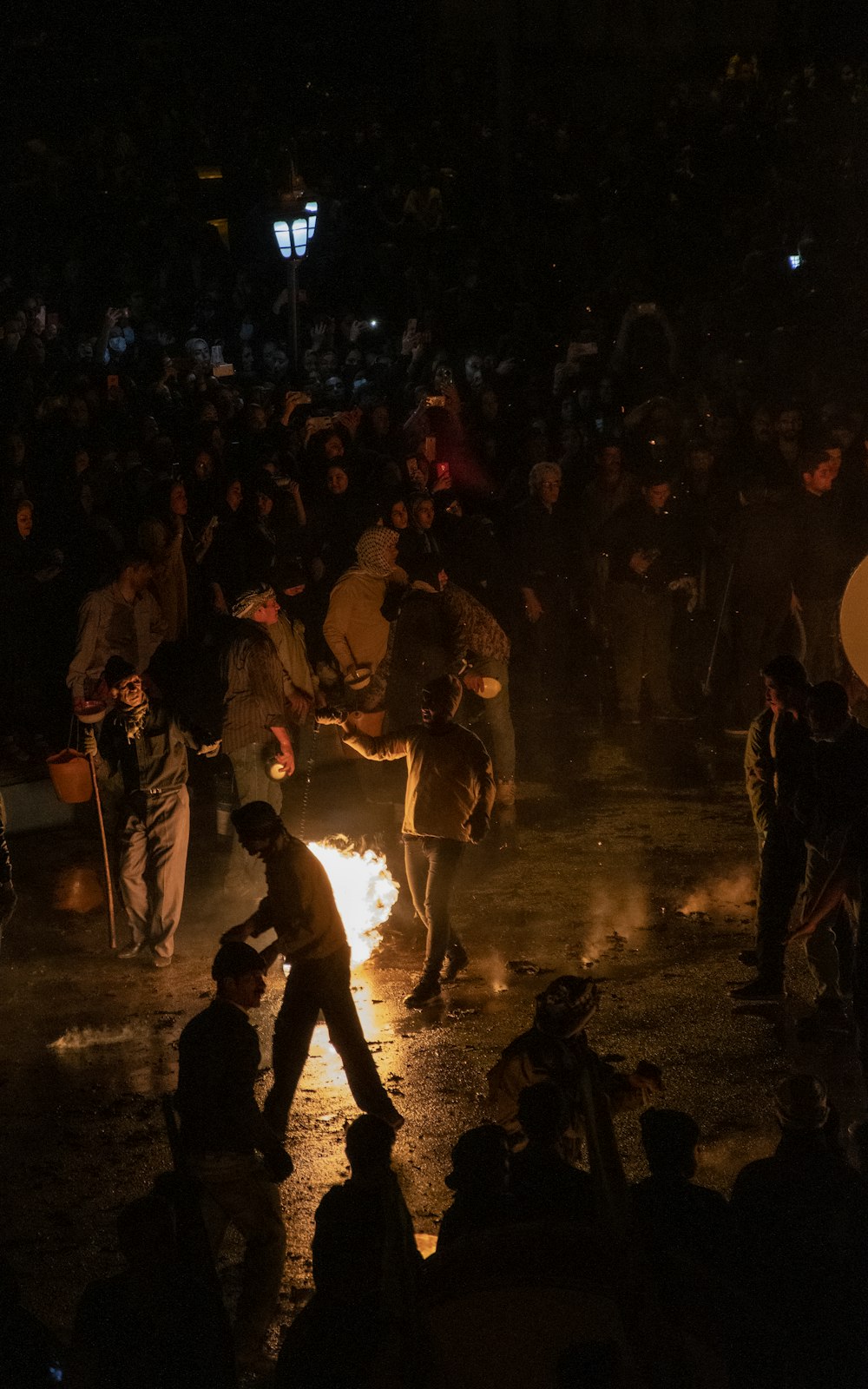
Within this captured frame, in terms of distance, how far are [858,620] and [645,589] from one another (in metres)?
7.33

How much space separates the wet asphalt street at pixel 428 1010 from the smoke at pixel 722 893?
0.02 meters

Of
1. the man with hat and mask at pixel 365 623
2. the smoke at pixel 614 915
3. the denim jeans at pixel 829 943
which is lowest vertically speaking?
the smoke at pixel 614 915

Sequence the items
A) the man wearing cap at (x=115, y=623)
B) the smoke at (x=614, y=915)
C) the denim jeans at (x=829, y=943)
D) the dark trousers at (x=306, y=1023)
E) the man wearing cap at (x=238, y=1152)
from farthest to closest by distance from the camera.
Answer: the man wearing cap at (x=115, y=623), the smoke at (x=614, y=915), the denim jeans at (x=829, y=943), the dark trousers at (x=306, y=1023), the man wearing cap at (x=238, y=1152)

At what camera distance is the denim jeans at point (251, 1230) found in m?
5.05

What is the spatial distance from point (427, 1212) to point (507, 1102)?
96 centimetres

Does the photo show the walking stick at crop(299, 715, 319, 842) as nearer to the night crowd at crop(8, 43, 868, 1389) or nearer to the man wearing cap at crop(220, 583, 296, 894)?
the night crowd at crop(8, 43, 868, 1389)

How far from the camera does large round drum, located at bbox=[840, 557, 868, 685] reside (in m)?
6.46

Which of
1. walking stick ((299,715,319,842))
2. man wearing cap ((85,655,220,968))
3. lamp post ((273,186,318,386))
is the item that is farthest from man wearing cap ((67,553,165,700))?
lamp post ((273,186,318,386))

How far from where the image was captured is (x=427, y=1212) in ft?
20.0

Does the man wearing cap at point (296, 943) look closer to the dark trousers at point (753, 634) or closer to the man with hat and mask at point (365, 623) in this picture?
the man with hat and mask at point (365, 623)

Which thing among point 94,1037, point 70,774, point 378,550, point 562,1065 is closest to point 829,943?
point 562,1065

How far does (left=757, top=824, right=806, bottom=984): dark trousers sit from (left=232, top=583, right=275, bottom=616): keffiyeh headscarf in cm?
361

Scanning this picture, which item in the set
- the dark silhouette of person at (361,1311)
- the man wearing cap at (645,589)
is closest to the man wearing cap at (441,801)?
the dark silhouette of person at (361,1311)

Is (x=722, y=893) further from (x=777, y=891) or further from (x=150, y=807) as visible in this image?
(x=150, y=807)
